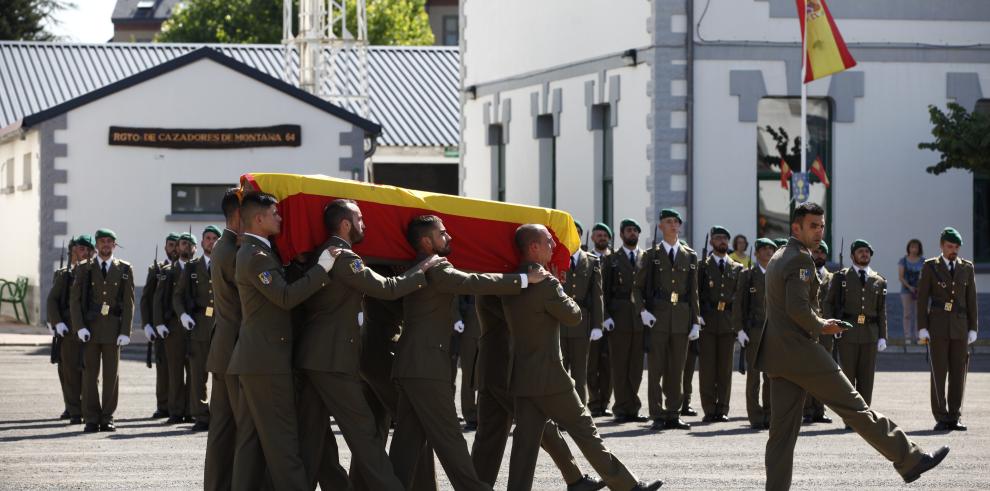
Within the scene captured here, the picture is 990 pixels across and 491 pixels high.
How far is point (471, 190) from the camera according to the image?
3566 centimetres

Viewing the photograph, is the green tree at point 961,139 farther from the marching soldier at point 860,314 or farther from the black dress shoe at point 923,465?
the black dress shoe at point 923,465

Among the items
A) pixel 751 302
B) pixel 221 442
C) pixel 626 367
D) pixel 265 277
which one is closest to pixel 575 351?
pixel 626 367

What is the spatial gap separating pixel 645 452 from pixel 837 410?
10.0ft

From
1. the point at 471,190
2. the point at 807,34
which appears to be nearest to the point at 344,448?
the point at 807,34

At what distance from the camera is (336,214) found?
35.5ft

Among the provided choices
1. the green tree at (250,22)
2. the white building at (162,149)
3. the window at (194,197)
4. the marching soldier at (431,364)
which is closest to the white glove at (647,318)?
the marching soldier at (431,364)

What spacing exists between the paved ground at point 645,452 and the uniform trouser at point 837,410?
1006 mm

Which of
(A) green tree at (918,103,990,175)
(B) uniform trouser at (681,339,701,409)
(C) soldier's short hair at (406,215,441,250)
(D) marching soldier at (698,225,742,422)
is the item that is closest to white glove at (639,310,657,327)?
(B) uniform trouser at (681,339,701,409)

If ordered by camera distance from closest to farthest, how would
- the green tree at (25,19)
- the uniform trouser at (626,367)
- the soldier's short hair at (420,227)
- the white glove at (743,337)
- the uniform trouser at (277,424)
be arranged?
1. the uniform trouser at (277,424)
2. the soldier's short hair at (420,227)
3. the white glove at (743,337)
4. the uniform trouser at (626,367)
5. the green tree at (25,19)

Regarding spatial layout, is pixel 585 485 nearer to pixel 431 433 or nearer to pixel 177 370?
pixel 431 433

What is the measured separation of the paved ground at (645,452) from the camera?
12.8 metres

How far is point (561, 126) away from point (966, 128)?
24.5 feet

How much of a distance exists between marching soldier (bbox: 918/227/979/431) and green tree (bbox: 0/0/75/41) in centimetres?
4991

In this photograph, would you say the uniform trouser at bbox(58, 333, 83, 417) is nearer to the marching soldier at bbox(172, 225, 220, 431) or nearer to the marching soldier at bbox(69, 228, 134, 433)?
the marching soldier at bbox(69, 228, 134, 433)
